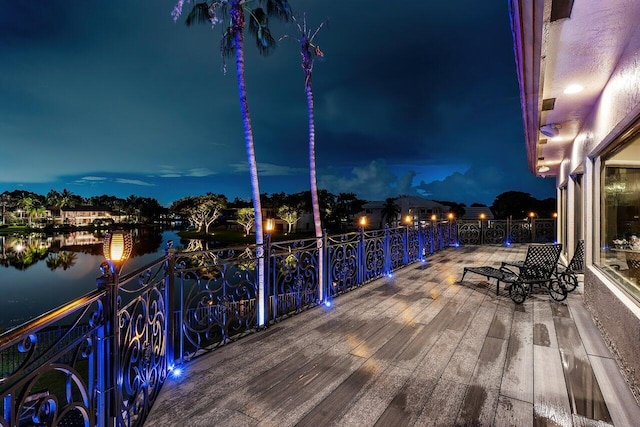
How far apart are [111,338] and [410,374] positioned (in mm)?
2467

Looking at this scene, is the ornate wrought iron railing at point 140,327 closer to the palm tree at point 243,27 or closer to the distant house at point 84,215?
the palm tree at point 243,27

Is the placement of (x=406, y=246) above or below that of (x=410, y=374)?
above

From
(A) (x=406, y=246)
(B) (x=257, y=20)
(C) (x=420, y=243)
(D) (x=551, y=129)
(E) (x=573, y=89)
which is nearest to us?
(E) (x=573, y=89)

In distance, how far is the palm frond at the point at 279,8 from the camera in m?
9.95

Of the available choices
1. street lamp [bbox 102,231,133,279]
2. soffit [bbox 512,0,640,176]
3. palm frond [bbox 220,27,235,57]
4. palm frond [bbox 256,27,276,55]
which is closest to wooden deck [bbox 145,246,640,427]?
street lamp [bbox 102,231,133,279]

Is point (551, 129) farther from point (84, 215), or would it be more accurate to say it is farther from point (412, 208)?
point (84, 215)

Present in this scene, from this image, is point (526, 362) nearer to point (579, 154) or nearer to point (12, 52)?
point (579, 154)

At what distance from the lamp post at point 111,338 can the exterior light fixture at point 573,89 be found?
207 inches

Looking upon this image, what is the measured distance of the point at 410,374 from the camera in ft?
9.31

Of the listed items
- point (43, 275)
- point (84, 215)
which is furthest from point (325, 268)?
point (84, 215)

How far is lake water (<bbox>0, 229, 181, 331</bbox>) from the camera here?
23.6 metres

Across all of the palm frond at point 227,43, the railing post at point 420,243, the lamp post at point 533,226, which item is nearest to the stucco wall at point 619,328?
the railing post at point 420,243

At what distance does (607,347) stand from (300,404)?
3527 millimetres

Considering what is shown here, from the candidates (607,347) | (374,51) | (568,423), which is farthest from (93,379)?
(374,51)
